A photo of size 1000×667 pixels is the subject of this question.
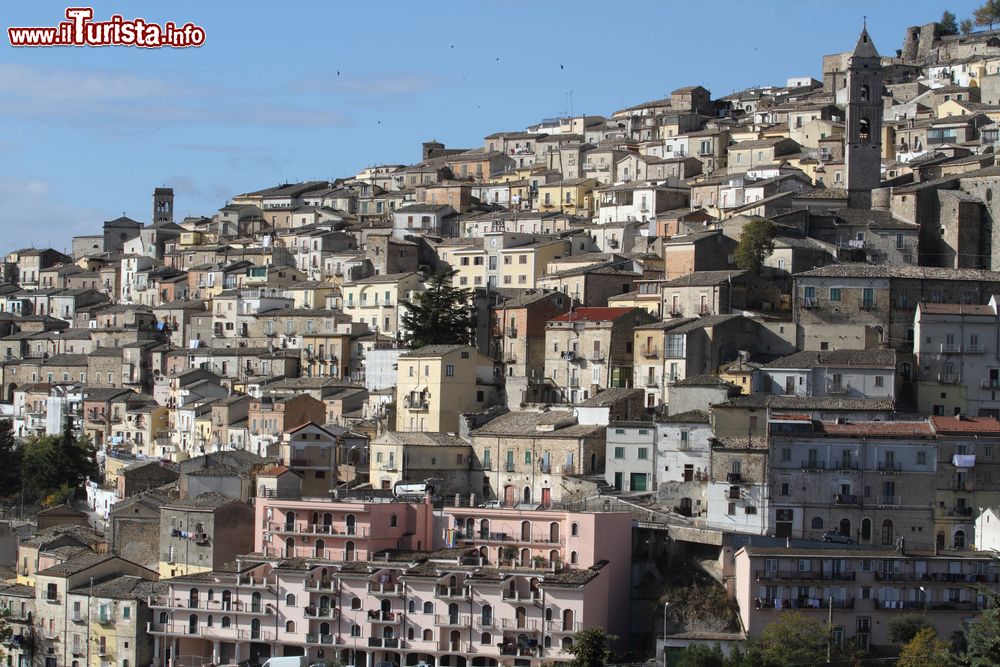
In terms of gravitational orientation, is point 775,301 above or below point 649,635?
above

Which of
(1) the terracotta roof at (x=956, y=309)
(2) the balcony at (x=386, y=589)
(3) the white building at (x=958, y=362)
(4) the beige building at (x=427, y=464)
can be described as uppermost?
(1) the terracotta roof at (x=956, y=309)

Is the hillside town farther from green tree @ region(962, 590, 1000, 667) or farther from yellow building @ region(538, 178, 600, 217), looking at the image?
green tree @ region(962, 590, 1000, 667)

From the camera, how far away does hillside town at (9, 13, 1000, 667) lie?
49.6 meters

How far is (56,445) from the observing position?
7344 centimetres

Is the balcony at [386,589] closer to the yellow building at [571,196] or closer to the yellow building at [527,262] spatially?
the yellow building at [527,262]

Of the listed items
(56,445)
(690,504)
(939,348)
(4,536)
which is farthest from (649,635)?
(56,445)

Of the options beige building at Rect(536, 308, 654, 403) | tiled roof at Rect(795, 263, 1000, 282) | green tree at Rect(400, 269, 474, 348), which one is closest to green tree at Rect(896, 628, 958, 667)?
tiled roof at Rect(795, 263, 1000, 282)

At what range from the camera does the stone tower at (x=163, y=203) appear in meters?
111

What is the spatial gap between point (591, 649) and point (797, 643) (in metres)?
5.15

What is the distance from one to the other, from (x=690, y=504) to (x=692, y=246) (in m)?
13.9

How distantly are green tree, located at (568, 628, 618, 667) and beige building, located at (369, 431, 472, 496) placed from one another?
1162cm

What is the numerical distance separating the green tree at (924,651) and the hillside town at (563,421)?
1.51 m

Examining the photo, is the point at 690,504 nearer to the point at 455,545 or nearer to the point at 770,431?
the point at 770,431

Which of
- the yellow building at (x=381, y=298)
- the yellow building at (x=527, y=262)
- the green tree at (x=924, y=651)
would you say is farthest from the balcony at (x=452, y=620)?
the yellow building at (x=527, y=262)
